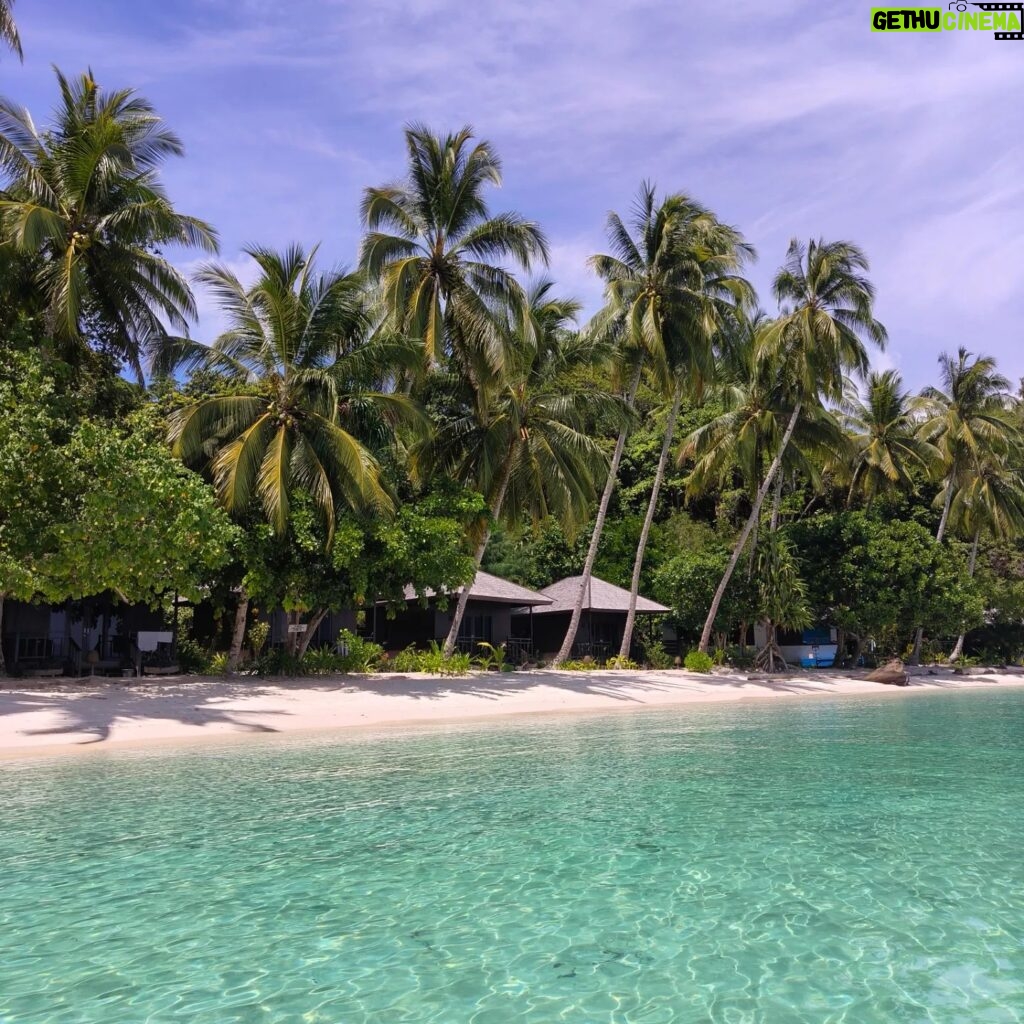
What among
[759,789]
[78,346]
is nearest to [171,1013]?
[759,789]

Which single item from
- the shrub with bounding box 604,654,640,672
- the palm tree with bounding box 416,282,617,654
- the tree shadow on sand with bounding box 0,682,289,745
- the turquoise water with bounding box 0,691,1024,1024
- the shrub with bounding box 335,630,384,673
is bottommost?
the turquoise water with bounding box 0,691,1024,1024

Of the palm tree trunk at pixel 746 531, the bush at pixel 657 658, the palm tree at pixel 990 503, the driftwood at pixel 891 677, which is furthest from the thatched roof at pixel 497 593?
the palm tree at pixel 990 503

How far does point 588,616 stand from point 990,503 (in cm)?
1746

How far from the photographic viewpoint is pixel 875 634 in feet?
109

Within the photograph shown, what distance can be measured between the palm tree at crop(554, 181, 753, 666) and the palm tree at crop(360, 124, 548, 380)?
447 cm

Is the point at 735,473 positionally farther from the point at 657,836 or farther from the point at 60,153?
the point at 657,836

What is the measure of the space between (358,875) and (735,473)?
31244mm

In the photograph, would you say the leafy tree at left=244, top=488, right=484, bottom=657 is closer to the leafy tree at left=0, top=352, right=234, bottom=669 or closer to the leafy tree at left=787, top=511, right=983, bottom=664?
the leafy tree at left=0, top=352, right=234, bottom=669

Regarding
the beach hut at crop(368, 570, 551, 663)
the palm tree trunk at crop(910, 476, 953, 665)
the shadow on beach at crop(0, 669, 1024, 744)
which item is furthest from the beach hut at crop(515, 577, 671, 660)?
the palm tree trunk at crop(910, 476, 953, 665)

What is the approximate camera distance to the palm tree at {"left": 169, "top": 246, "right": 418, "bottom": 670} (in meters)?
17.8

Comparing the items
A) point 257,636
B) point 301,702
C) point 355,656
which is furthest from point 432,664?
point 257,636

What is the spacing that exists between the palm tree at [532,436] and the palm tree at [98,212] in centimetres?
733

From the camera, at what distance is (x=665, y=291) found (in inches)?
980

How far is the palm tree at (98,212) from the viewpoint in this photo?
16.8 m
